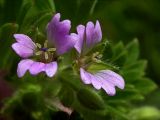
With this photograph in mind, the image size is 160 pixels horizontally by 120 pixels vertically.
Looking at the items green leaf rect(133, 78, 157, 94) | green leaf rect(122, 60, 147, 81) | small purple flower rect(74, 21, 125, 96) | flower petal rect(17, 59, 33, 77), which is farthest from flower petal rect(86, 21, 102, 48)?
green leaf rect(133, 78, 157, 94)

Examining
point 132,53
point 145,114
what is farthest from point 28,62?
point 145,114

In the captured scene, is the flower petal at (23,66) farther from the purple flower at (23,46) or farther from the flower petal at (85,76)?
the flower petal at (85,76)

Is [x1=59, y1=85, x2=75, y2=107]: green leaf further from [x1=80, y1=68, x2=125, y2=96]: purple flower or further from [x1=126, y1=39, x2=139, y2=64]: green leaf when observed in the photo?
[x1=126, y1=39, x2=139, y2=64]: green leaf

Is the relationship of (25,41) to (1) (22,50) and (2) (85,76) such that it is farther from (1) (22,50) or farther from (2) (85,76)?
(2) (85,76)

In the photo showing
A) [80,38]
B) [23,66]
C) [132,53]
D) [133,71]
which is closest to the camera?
[23,66]

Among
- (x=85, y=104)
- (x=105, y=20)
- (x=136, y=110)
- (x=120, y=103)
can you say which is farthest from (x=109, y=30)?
(x=85, y=104)

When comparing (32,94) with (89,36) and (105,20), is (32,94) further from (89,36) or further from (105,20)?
(105,20)

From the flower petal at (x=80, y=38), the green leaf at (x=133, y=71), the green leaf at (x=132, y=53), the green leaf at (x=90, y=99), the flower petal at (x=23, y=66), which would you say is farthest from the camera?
the green leaf at (x=132, y=53)

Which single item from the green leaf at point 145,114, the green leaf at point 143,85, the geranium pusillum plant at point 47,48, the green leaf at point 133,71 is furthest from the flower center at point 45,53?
the green leaf at point 145,114
